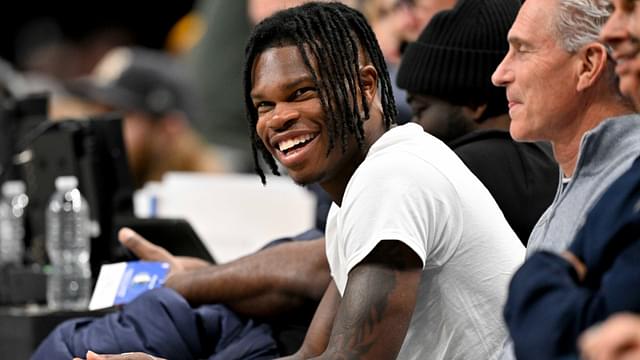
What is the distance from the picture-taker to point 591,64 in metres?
2.77

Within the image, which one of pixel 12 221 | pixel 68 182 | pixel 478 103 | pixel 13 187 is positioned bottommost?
pixel 12 221

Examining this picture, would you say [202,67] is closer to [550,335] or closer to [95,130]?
[95,130]

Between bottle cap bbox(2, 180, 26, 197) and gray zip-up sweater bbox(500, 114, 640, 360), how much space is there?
9.06 ft

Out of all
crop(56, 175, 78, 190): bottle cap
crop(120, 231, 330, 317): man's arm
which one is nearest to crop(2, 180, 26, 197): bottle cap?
crop(56, 175, 78, 190): bottle cap

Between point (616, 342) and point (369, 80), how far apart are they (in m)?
1.28

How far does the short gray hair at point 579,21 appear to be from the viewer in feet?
9.14

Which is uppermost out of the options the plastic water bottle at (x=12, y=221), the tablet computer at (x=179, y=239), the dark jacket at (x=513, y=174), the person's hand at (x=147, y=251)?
the dark jacket at (x=513, y=174)

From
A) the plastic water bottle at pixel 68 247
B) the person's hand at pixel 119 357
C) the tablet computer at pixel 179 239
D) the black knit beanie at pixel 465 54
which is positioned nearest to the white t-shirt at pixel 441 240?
the person's hand at pixel 119 357

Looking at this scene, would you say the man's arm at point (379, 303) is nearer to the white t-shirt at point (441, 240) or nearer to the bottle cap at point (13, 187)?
the white t-shirt at point (441, 240)

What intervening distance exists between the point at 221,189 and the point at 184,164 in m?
1.60

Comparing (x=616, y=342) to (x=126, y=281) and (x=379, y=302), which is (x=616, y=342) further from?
(x=126, y=281)

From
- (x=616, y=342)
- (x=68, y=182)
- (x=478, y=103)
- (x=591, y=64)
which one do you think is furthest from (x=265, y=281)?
(x=616, y=342)

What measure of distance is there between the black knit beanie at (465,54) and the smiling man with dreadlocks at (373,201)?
2.02 ft

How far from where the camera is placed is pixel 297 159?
2969 mm
